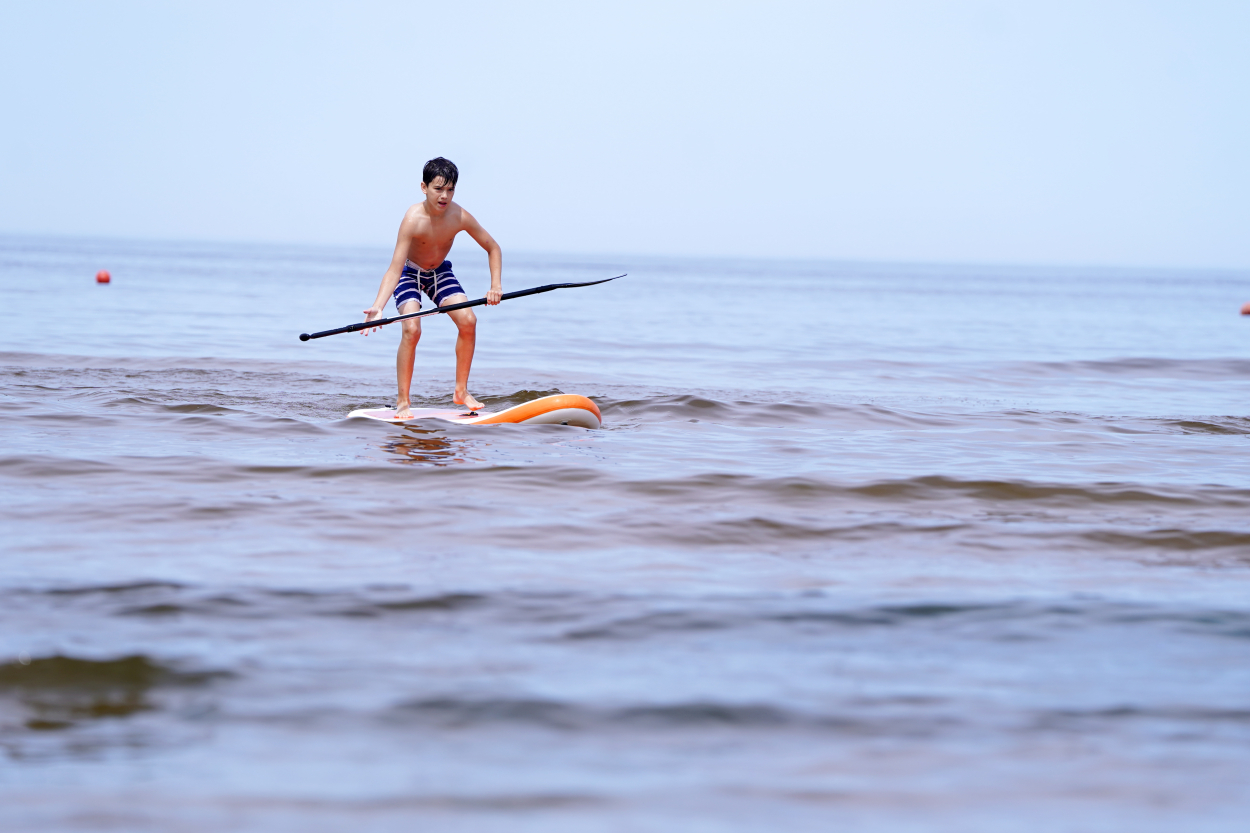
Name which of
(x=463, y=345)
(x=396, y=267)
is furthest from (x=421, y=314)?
(x=463, y=345)

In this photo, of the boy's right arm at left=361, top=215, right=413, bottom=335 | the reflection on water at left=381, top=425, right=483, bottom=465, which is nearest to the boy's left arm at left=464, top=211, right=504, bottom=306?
the boy's right arm at left=361, top=215, right=413, bottom=335

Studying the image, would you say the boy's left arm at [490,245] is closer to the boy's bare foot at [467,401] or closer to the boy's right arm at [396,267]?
the boy's right arm at [396,267]

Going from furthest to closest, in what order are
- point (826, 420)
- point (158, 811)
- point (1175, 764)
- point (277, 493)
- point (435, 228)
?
point (826, 420), point (435, 228), point (277, 493), point (1175, 764), point (158, 811)

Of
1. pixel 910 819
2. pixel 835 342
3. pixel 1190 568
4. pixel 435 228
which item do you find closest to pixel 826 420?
pixel 435 228

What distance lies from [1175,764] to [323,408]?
8595 millimetres

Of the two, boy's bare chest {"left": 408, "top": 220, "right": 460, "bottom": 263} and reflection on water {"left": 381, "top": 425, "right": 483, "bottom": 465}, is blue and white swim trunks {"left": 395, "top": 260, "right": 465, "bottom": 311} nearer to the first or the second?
boy's bare chest {"left": 408, "top": 220, "right": 460, "bottom": 263}

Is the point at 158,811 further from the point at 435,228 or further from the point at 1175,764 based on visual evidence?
the point at 435,228

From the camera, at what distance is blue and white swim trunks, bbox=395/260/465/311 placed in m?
9.59

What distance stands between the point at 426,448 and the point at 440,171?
2.40 meters

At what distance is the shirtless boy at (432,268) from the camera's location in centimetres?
896

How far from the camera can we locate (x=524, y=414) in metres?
9.05

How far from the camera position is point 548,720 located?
126 inches

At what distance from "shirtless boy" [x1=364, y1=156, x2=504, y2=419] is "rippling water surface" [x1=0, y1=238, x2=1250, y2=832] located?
2.79 ft

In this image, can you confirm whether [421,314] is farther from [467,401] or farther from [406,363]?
[467,401]
